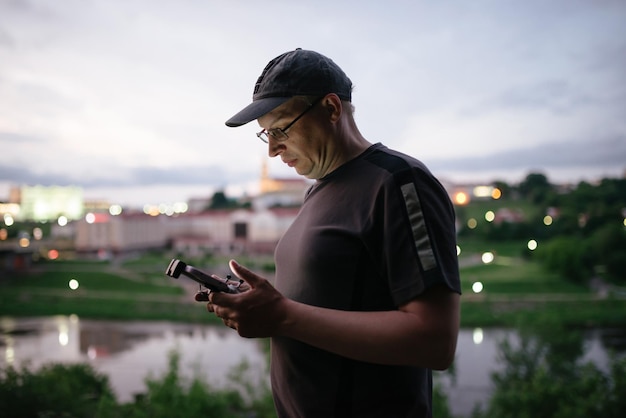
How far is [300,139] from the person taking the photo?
78 centimetres

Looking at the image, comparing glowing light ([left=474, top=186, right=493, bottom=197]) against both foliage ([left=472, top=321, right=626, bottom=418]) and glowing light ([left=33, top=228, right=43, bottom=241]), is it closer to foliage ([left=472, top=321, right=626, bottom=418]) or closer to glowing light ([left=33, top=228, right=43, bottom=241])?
foliage ([left=472, top=321, right=626, bottom=418])

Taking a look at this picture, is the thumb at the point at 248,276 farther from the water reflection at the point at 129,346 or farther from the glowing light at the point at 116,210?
the water reflection at the point at 129,346

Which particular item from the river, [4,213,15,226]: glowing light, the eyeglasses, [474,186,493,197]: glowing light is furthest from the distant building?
the eyeglasses

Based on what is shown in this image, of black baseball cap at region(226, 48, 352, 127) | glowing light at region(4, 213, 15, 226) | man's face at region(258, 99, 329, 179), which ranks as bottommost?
glowing light at region(4, 213, 15, 226)

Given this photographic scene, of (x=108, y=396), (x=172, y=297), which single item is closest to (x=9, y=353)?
(x=108, y=396)

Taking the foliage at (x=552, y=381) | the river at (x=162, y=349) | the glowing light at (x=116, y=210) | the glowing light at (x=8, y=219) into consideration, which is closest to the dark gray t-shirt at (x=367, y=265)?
the glowing light at (x=8, y=219)

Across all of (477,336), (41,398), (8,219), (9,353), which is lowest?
(477,336)

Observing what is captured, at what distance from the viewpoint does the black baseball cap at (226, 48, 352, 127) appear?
0.74 metres

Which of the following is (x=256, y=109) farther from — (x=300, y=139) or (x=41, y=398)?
(x=41, y=398)

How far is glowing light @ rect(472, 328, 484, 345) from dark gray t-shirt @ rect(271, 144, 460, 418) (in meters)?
8.75

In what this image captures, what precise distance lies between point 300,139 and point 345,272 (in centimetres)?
21

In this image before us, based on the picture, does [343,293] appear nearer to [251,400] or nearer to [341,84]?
[341,84]

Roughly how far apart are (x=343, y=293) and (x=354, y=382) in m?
0.12

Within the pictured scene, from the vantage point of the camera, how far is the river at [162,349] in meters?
7.70
